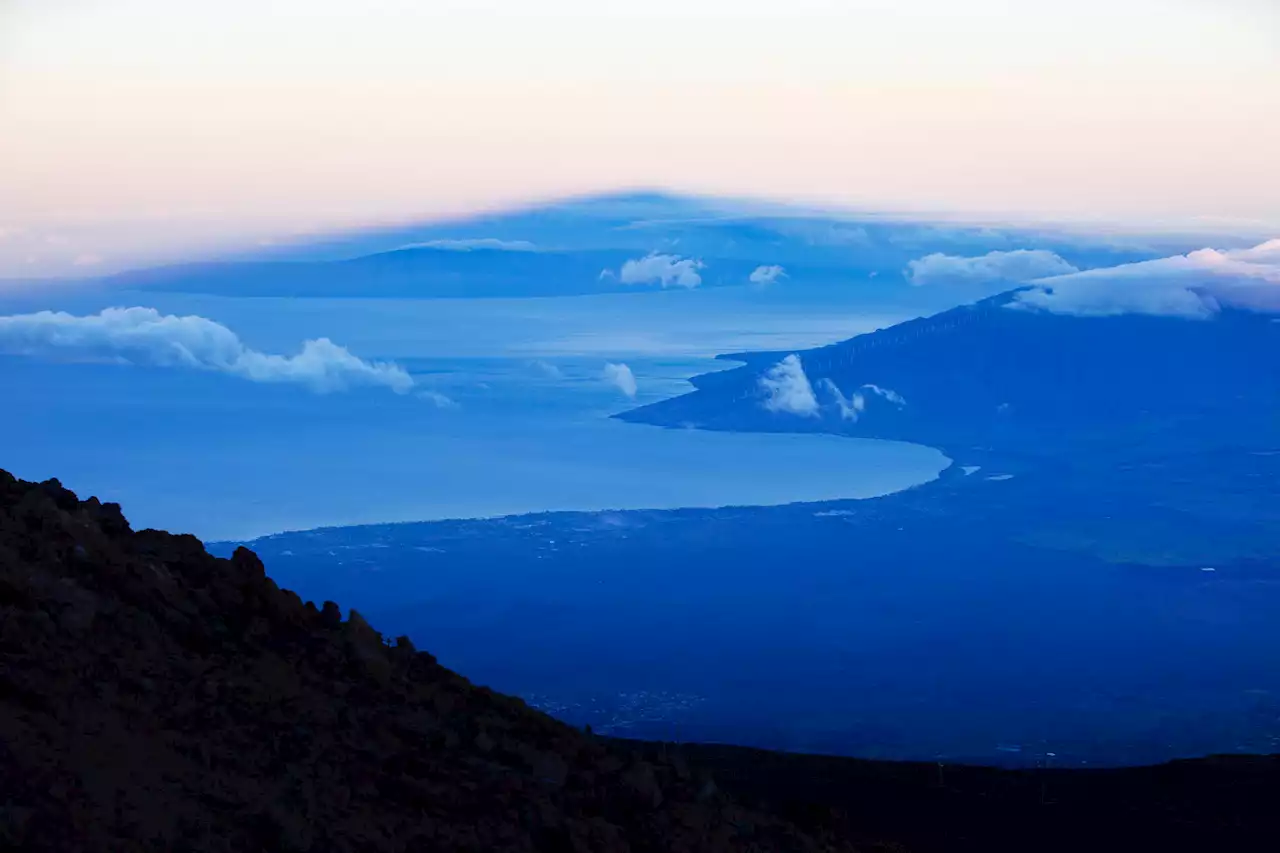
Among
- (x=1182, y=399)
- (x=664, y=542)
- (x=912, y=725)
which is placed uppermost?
(x=1182, y=399)

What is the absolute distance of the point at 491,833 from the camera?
716 cm

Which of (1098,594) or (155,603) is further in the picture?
(1098,594)

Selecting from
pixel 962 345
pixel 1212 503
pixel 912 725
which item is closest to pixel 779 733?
pixel 912 725

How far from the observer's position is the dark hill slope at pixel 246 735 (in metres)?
6.24

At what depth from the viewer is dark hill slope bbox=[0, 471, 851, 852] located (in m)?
6.24

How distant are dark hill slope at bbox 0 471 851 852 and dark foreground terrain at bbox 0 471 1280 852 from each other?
15 millimetres

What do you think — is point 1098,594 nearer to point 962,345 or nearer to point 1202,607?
point 1202,607

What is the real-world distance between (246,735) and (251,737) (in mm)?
31

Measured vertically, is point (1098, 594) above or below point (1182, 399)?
below

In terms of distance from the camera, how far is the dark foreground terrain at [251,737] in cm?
625

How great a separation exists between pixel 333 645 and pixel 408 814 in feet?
7.58

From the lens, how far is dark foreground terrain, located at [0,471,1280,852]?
6254 mm

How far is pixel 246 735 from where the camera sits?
7449mm

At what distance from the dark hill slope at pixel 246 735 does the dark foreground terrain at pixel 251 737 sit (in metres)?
0.02
